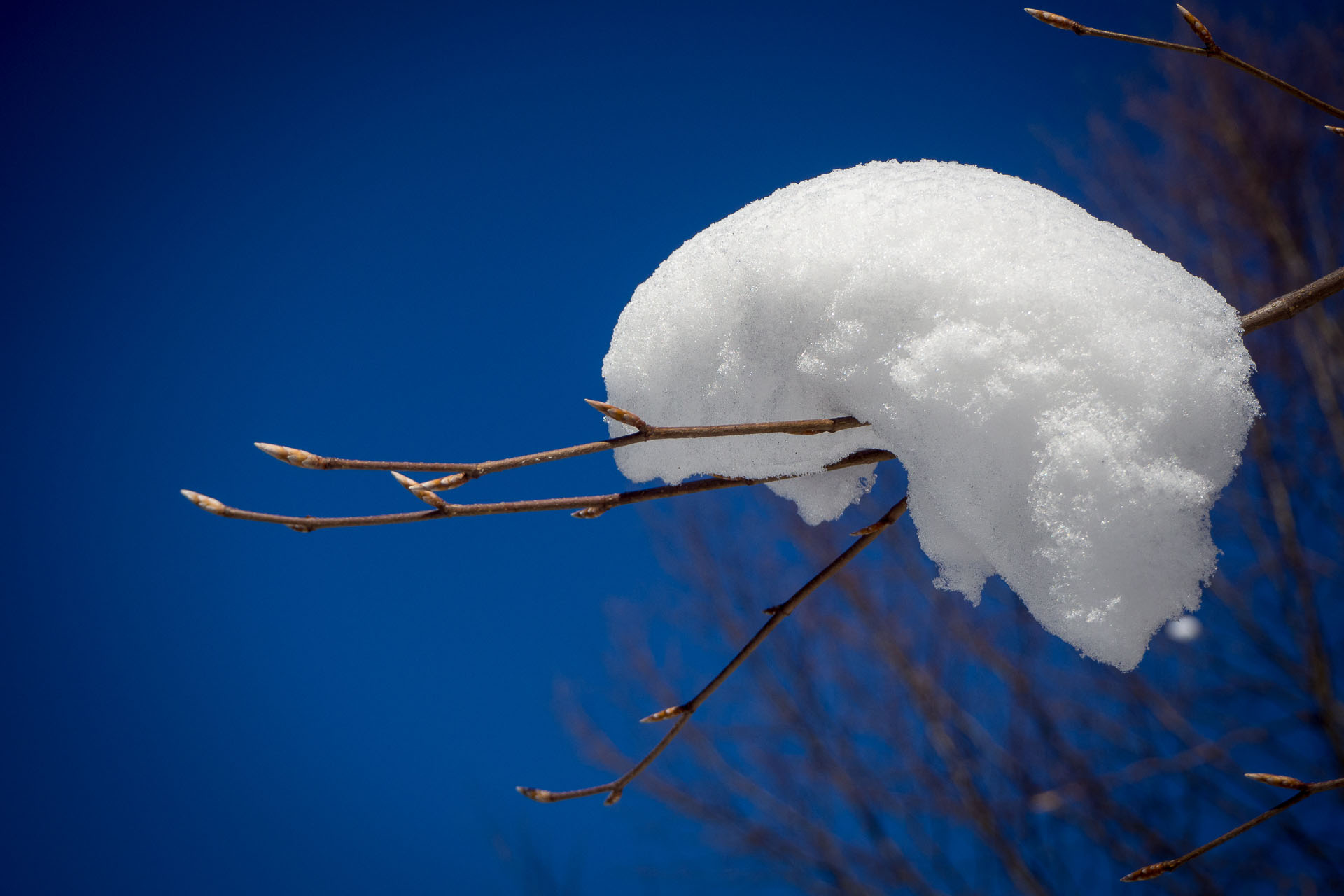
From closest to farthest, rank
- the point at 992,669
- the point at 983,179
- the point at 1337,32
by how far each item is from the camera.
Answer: the point at 983,179 < the point at 992,669 < the point at 1337,32

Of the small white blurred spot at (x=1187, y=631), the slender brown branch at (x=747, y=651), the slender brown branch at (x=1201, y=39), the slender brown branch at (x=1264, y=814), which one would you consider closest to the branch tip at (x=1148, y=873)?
the slender brown branch at (x=1264, y=814)

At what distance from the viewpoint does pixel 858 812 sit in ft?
9.34

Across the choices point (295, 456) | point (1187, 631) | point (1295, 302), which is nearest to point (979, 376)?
point (1295, 302)

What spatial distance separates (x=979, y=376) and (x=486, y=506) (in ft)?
1.25

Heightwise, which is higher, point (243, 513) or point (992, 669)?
point (992, 669)

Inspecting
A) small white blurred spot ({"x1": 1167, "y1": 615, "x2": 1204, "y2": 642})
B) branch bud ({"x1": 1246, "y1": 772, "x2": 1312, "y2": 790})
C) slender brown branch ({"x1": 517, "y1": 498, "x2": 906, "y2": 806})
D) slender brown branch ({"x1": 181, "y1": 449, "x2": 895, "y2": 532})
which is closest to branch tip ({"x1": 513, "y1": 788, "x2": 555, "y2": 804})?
slender brown branch ({"x1": 517, "y1": 498, "x2": 906, "y2": 806})

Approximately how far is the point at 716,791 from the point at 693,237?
9.77ft

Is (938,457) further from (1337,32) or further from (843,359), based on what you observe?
(1337,32)

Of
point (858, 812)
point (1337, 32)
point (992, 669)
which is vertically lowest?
point (858, 812)

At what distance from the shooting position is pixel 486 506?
506 mm

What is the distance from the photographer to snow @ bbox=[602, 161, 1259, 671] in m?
0.55

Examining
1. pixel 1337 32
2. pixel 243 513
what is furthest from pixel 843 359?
pixel 1337 32

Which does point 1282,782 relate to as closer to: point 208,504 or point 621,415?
point 621,415

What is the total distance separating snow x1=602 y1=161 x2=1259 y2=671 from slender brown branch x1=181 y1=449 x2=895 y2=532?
77 millimetres
